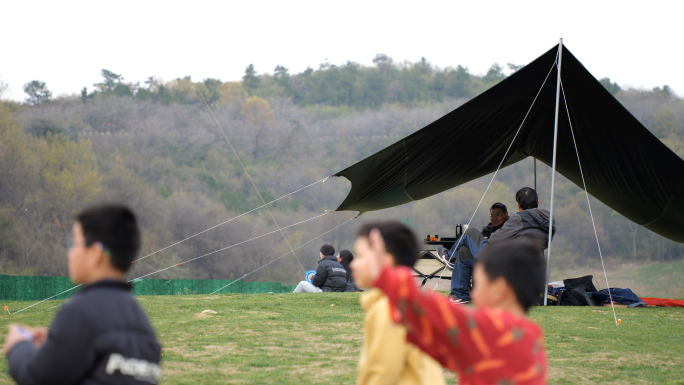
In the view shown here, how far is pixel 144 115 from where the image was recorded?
51156 millimetres

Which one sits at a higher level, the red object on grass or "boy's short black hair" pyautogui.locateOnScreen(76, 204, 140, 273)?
"boy's short black hair" pyautogui.locateOnScreen(76, 204, 140, 273)

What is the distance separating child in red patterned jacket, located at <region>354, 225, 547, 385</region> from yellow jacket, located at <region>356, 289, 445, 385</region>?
327mm

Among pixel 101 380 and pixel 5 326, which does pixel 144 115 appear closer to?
pixel 5 326

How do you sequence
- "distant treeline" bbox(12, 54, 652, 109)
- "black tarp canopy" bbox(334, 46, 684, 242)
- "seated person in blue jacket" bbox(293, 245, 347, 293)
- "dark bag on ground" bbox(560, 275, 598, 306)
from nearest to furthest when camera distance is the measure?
"black tarp canopy" bbox(334, 46, 684, 242) < "dark bag on ground" bbox(560, 275, 598, 306) < "seated person in blue jacket" bbox(293, 245, 347, 293) < "distant treeline" bbox(12, 54, 652, 109)

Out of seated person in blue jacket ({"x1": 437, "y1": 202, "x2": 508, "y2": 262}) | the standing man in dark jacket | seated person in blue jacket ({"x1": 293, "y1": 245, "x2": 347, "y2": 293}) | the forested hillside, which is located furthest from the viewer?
the forested hillside

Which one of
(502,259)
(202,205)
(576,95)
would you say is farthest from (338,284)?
(202,205)

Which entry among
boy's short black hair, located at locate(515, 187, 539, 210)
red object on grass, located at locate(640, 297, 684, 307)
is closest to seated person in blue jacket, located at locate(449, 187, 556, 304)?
boy's short black hair, located at locate(515, 187, 539, 210)

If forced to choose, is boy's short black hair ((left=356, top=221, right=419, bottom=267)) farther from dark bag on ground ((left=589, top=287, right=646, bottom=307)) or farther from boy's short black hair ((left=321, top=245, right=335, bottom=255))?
boy's short black hair ((left=321, top=245, right=335, bottom=255))

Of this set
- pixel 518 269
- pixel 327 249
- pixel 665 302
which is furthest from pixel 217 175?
pixel 518 269

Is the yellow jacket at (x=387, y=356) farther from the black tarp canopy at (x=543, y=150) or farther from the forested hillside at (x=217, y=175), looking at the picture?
the forested hillside at (x=217, y=175)

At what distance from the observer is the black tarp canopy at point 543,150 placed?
331 inches

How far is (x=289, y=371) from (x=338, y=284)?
5.80 meters

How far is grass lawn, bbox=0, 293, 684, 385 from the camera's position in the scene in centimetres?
427

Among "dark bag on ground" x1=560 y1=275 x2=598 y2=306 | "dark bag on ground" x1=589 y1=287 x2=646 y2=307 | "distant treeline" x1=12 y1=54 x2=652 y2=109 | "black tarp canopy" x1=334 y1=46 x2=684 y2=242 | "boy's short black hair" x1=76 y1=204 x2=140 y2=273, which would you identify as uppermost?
"distant treeline" x1=12 y1=54 x2=652 y2=109
